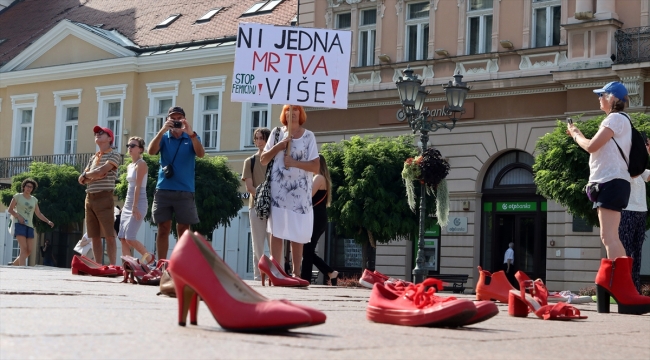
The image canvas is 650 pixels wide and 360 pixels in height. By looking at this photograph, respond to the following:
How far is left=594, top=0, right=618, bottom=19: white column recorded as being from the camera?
82.8 feet

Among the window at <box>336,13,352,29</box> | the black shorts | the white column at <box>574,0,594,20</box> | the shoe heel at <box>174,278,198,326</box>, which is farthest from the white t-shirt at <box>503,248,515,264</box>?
the shoe heel at <box>174,278,198,326</box>

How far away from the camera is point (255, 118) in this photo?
112 feet

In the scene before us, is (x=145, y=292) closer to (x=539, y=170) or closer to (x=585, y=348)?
(x=585, y=348)

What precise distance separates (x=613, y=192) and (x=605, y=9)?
18.5 metres

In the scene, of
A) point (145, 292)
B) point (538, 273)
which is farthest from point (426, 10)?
point (145, 292)

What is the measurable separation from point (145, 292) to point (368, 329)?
298 centimetres

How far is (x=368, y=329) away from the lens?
4.85 meters

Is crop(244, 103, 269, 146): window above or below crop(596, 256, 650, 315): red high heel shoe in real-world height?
above

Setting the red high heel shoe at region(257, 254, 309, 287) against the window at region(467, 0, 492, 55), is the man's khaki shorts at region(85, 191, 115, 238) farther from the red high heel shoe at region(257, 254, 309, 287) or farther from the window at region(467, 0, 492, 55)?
the window at region(467, 0, 492, 55)

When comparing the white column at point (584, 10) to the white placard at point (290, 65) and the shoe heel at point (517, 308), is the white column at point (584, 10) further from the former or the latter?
the shoe heel at point (517, 308)

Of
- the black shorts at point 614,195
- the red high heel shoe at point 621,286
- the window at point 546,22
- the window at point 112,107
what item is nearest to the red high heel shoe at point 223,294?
the red high heel shoe at point 621,286

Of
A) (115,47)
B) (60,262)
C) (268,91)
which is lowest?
(60,262)

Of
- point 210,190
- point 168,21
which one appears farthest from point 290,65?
point 168,21

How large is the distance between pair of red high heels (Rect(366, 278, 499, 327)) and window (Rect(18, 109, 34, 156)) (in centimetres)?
3657
